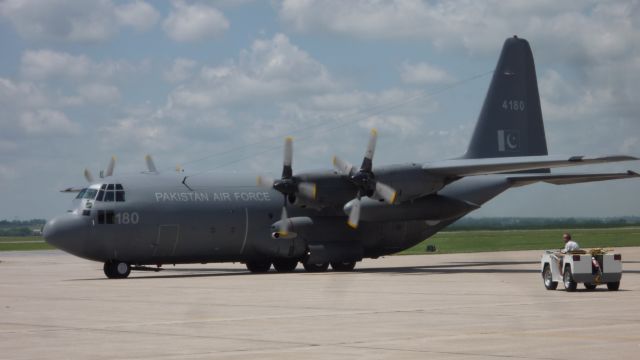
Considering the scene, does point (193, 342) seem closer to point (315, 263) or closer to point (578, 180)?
point (315, 263)

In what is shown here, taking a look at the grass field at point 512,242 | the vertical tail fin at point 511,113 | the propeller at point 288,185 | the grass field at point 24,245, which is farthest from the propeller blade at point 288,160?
the grass field at point 24,245

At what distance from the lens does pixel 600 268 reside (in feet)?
78.4

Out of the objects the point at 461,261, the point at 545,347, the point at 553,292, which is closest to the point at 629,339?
the point at 545,347

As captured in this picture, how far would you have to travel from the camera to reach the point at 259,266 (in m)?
37.5

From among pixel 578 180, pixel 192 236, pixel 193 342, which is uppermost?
pixel 578 180

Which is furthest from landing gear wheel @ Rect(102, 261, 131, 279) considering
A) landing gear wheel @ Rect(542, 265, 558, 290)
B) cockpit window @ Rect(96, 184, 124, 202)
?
landing gear wheel @ Rect(542, 265, 558, 290)

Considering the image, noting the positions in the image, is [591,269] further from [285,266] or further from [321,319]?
[285,266]

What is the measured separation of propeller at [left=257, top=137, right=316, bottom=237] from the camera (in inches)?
1352

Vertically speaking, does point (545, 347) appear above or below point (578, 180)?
below

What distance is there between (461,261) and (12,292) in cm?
2275

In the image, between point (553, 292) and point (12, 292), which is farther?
point (12, 292)

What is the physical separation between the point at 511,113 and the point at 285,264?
38.4ft

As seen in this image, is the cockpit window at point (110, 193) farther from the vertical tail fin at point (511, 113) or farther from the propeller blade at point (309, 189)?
the vertical tail fin at point (511, 113)

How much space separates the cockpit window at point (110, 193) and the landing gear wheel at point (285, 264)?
6809mm
